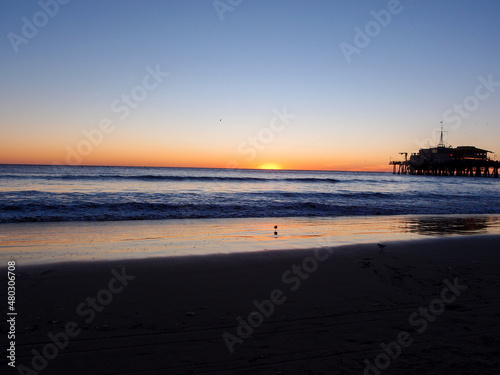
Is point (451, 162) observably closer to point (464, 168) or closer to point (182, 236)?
point (464, 168)

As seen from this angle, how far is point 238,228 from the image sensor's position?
41.0 feet

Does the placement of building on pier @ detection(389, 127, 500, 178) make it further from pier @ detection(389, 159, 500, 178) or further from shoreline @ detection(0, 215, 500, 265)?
shoreline @ detection(0, 215, 500, 265)

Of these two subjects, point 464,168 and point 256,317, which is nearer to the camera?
point 256,317

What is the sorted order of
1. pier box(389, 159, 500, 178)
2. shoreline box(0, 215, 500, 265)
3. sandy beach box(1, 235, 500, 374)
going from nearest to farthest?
sandy beach box(1, 235, 500, 374), shoreline box(0, 215, 500, 265), pier box(389, 159, 500, 178)

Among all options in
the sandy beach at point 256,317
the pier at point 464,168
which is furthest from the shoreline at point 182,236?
the pier at point 464,168

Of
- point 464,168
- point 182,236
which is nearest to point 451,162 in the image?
point 464,168

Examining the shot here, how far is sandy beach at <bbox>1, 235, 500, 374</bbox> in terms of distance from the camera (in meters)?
3.39

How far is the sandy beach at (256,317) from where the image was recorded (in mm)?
3387

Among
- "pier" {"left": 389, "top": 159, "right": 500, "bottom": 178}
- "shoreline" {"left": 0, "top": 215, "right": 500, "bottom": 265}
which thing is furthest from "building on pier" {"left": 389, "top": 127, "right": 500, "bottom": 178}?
"shoreline" {"left": 0, "top": 215, "right": 500, "bottom": 265}

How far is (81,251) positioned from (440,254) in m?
8.52

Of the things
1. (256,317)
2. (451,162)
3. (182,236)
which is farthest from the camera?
(451,162)

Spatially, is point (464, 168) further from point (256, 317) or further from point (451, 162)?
point (256, 317)

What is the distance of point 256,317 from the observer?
14.6ft

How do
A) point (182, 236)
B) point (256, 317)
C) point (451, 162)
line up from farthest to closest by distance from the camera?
point (451, 162)
point (182, 236)
point (256, 317)
